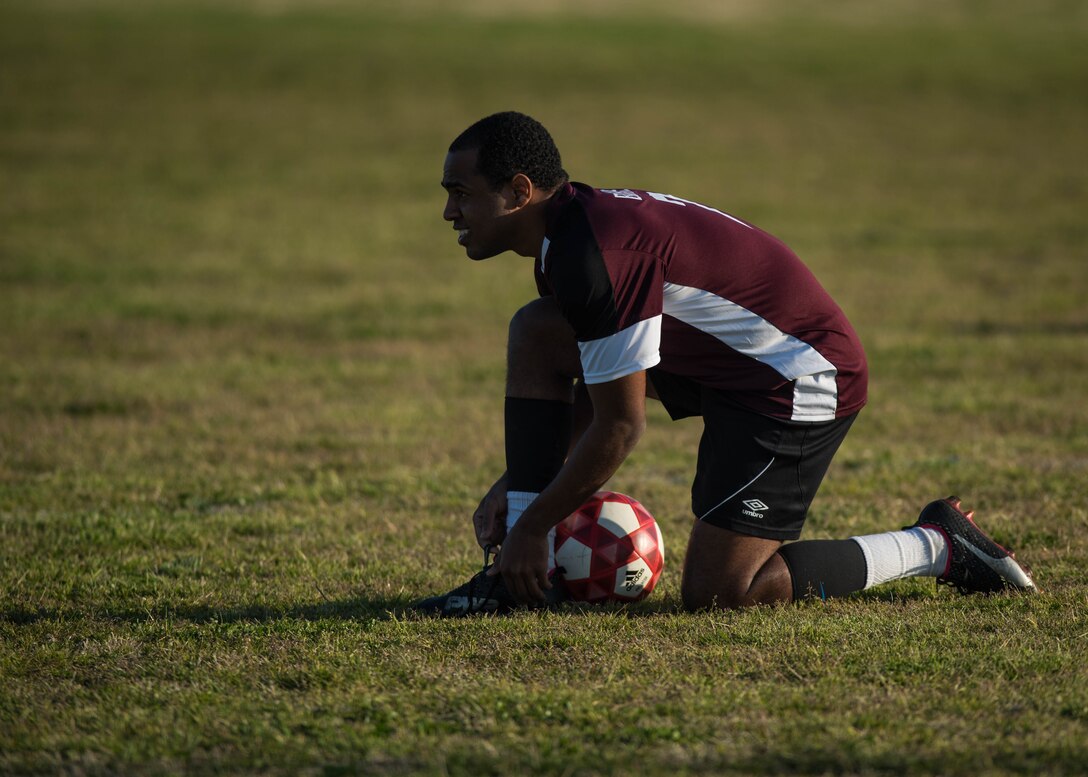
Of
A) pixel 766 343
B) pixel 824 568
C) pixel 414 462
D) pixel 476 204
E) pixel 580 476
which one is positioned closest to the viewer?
pixel 580 476

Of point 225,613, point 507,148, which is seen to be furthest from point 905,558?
point 225,613

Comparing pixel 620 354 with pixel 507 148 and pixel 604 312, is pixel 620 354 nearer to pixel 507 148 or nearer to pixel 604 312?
pixel 604 312

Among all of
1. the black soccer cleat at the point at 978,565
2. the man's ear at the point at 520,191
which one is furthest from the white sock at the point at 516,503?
the black soccer cleat at the point at 978,565

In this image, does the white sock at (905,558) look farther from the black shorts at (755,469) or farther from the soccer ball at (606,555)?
the soccer ball at (606,555)

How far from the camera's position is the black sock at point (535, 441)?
5562 mm

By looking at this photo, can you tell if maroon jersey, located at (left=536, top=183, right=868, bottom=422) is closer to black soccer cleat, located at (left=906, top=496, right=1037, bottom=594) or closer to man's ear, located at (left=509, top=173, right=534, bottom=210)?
man's ear, located at (left=509, top=173, right=534, bottom=210)

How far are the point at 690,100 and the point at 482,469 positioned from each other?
92.4 ft

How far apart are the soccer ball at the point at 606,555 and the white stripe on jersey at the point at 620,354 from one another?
41.4 inches

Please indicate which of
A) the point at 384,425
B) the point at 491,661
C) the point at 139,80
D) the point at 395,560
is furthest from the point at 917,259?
the point at 139,80

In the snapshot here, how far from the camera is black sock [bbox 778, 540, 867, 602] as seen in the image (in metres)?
5.70

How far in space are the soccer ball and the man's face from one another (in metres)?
1.33

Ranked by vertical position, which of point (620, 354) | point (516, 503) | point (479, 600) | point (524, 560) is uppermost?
point (620, 354)

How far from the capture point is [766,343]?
548 cm

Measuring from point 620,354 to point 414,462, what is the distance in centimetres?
430
